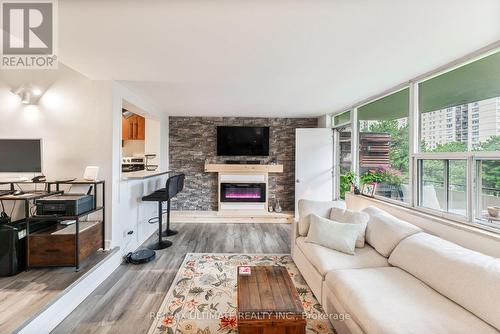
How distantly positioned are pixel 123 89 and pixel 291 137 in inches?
143

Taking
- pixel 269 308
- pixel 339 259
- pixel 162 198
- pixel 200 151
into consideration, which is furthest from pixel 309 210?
pixel 200 151

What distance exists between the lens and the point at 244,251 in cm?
344

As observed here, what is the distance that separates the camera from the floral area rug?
74.4 inches

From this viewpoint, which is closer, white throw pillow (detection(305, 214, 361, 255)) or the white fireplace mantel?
white throw pillow (detection(305, 214, 361, 255))

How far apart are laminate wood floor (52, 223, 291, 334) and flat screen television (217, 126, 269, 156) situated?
167 cm

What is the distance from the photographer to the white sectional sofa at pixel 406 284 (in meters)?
1.32

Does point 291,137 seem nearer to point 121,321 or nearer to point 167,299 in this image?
point 167,299

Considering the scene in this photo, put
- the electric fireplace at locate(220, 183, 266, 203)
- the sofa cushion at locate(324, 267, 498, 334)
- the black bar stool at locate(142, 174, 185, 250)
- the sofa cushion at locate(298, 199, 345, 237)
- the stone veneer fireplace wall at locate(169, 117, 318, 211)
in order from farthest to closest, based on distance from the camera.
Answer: the stone veneer fireplace wall at locate(169, 117, 318, 211) < the electric fireplace at locate(220, 183, 266, 203) < the black bar stool at locate(142, 174, 185, 250) < the sofa cushion at locate(298, 199, 345, 237) < the sofa cushion at locate(324, 267, 498, 334)

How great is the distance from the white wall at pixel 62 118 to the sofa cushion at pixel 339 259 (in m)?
2.58

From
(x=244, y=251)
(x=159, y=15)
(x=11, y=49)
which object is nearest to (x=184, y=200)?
(x=244, y=251)

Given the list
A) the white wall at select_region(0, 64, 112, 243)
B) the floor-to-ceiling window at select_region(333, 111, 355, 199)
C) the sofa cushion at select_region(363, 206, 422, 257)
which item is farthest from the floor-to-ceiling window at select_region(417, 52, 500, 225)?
the white wall at select_region(0, 64, 112, 243)

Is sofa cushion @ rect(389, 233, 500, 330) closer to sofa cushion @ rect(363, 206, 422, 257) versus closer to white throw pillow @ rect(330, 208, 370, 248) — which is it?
sofa cushion @ rect(363, 206, 422, 257)

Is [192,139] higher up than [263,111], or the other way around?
[263,111]

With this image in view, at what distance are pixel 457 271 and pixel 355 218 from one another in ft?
3.48
